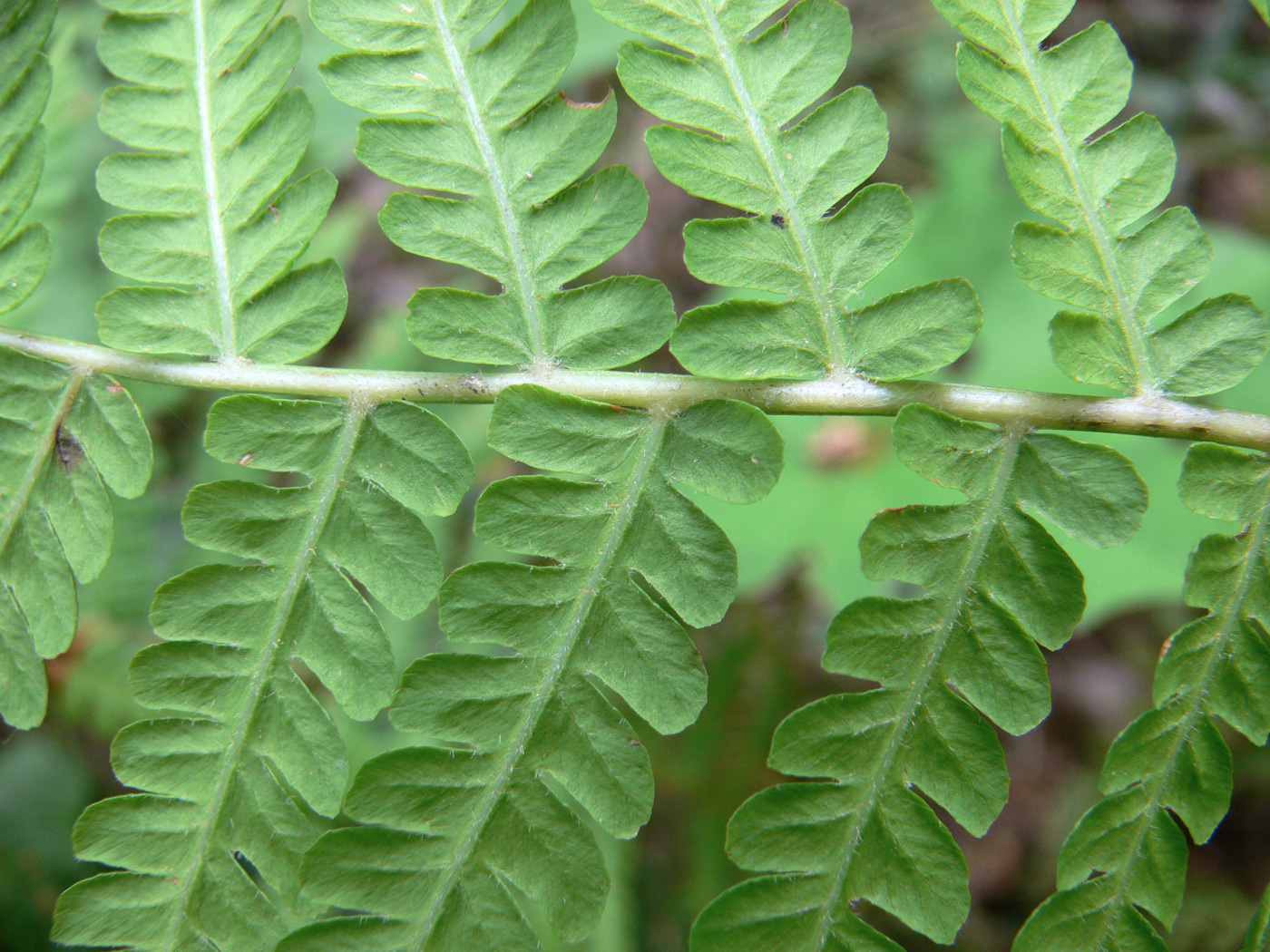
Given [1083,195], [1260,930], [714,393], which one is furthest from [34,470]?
[1260,930]

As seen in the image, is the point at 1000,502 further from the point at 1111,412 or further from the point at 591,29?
the point at 591,29

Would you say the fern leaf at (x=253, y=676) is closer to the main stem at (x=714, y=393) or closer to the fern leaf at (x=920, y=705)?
the main stem at (x=714, y=393)

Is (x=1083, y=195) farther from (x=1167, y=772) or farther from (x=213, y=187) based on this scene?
(x=213, y=187)

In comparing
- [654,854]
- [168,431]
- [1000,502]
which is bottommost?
Result: [654,854]

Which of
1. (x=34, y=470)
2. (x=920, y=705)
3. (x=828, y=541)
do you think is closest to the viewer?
(x=920, y=705)

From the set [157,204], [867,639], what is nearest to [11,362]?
[157,204]


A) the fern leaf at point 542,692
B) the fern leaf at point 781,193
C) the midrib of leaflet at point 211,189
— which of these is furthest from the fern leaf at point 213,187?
the fern leaf at point 781,193
